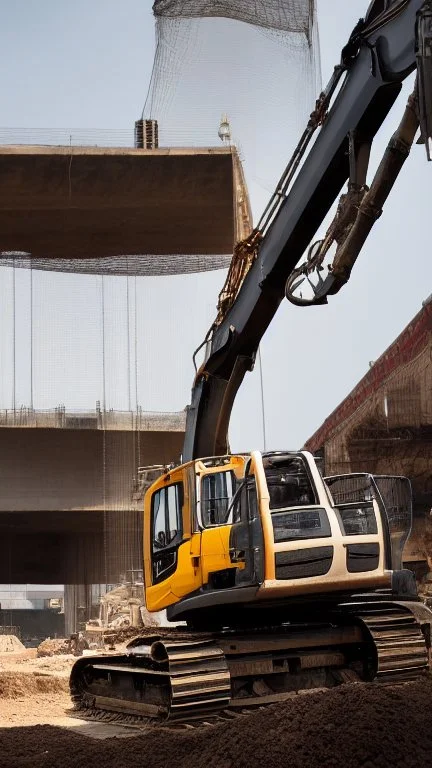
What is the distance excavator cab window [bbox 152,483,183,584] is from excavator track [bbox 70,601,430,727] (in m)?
0.96

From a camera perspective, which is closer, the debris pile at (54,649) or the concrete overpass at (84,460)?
the debris pile at (54,649)

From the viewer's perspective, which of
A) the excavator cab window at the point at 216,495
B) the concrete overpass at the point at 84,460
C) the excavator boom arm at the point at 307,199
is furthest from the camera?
the concrete overpass at the point at 84,460

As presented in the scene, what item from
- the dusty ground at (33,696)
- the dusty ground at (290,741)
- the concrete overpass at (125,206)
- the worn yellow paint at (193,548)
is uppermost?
the concrete overpass at (125,206)

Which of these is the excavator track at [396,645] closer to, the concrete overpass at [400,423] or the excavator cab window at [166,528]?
the excavator cab window at [166,528]

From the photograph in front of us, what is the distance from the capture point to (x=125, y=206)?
28375mm

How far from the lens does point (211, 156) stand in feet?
87.9

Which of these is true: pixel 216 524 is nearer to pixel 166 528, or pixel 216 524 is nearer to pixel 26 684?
pixel 166 528

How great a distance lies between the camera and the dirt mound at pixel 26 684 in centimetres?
1536

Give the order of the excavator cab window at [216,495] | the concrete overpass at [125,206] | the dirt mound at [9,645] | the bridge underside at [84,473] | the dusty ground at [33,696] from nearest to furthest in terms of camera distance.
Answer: the excavator cab window at [216,495]
the dusty ground at [33,696]
the concrete overpass at [125,206]
the dirt mound at [9,645]
the bridge underside at [84,473]

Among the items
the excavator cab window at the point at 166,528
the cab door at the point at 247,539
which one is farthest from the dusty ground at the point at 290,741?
the excavator cab window at the point at 166,528

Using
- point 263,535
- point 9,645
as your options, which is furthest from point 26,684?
point 9,645

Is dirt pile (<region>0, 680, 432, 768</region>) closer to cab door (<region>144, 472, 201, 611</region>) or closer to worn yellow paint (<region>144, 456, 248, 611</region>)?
worn yellow paint (<region>144, 456, 248, 611</region>)

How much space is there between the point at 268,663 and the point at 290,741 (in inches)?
175

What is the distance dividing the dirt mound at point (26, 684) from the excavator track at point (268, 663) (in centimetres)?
390
